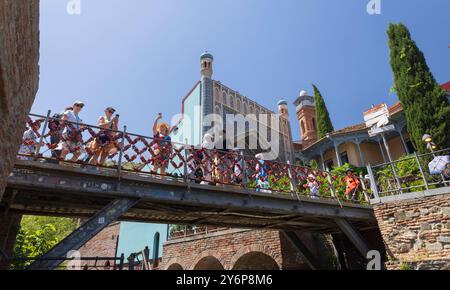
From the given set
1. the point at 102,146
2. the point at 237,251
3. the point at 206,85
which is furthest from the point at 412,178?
the point at 206,85

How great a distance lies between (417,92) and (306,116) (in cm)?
1559

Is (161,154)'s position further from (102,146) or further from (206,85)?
(206,85)

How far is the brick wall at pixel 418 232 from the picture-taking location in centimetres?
800

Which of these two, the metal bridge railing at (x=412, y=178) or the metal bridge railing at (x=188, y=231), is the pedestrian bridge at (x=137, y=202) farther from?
the metal bridge railing at (x=188, y=231)

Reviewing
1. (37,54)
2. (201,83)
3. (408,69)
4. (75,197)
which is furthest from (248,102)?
(37,54)

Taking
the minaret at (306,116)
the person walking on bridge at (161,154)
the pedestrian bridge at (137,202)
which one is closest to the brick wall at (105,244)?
the pedestrian bridge at (137,202)

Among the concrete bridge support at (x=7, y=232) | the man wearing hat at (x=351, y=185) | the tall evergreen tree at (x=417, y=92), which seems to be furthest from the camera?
the tall evergreen tree at (x=417, y=92)

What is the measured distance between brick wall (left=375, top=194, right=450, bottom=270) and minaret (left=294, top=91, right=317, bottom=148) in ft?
67.0

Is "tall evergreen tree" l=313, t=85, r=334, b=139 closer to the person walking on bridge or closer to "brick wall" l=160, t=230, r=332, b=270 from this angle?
"brick wall" l=160, t=230, r=332, b=270

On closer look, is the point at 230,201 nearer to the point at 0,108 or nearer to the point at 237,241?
the point at 0,108

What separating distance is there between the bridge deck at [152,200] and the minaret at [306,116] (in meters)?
21.2

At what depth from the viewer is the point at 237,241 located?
12.5m

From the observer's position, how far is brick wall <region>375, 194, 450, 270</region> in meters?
8.00

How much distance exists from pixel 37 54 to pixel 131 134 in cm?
257
